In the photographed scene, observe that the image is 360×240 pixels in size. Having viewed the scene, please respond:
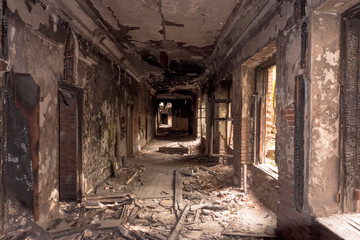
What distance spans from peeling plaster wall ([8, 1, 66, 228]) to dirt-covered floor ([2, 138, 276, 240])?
19.7 inches

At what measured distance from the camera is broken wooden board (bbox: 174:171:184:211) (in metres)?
4.18

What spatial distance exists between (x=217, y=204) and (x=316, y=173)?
220cm

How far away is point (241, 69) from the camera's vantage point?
4863 mm

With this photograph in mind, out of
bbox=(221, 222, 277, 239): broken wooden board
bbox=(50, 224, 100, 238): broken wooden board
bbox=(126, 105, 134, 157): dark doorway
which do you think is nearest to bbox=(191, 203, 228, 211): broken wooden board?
bbox=(221, 222, 277, 239): broken wooden board

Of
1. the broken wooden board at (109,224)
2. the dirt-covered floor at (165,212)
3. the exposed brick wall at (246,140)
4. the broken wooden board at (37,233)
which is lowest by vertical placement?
the dirt-covered floor at (165,212)

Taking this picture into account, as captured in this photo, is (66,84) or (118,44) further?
(118,44)

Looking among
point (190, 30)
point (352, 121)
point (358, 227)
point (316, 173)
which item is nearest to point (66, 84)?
point (190, 30)

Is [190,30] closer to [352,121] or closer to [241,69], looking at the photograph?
[241,69]

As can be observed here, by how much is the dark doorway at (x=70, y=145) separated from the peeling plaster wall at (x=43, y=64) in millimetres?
630

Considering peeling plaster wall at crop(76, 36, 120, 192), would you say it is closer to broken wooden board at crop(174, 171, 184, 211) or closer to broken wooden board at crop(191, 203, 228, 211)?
broken wooden board at crop(174, 171, 184, 211)

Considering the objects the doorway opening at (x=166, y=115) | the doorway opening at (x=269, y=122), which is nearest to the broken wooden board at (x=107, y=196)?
the doorway opening at (x=269, y=122)

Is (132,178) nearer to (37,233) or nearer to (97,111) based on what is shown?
(97,111)

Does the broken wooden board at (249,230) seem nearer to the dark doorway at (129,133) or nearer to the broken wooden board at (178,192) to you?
the broken wooden board at (178,192)

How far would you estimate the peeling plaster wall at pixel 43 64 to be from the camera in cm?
255
